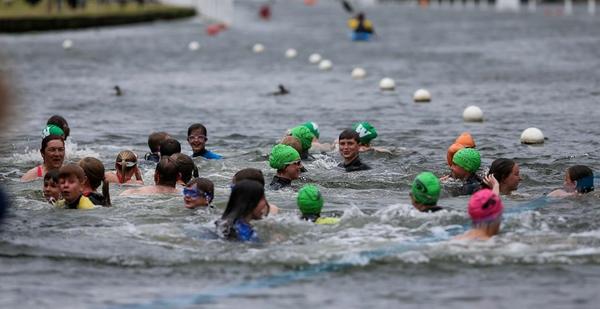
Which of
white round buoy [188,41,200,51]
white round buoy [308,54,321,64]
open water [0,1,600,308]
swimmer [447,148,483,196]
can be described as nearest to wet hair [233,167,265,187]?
open water [0,1,600,308]

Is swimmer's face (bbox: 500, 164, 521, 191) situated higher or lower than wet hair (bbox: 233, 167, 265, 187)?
lower

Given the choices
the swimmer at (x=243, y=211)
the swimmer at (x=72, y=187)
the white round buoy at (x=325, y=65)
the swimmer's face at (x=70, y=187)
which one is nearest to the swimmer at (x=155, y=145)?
the swimmer at (x=72, y=187)

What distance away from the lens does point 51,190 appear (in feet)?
44.0

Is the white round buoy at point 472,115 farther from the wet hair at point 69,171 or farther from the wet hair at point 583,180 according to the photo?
the wet hair at point 69,171

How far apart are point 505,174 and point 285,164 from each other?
95.3 inches

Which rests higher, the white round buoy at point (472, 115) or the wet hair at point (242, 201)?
the white round buoy at point (472, 115)

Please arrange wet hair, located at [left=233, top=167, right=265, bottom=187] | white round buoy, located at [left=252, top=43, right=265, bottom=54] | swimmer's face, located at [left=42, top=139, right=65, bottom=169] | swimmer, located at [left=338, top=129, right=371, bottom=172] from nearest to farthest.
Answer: wet hair, located at [left=233, top=167, right=265, bottom=187] → swimmer's face, located at [left=42, top=139, right=65, bottom=169] → swimmer, located at [left=338, top=129, right=371, bottom=172] → white round buoy, located at [left=252, top=43, right=265, bottom=54]

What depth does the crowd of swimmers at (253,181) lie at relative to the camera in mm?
11797

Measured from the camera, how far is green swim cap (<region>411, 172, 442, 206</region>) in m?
12.3

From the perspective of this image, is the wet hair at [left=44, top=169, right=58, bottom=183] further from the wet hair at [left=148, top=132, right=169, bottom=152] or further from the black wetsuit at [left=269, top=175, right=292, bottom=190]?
the wet hair at [left=148, top=132, right=169, bottom=152]

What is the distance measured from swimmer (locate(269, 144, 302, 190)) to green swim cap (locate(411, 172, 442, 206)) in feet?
8.09

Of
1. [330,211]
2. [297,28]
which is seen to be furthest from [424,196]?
[297,28]

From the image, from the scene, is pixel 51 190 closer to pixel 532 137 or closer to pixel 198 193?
pixel 198 193

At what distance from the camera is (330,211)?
13.8 m
